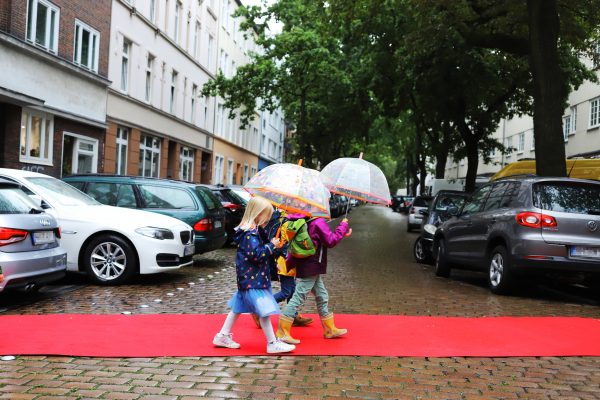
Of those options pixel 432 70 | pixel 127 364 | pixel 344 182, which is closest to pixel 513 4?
pixel 432 70

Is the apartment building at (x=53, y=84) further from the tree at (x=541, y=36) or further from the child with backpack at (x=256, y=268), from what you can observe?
the child with backpack at (x=256, y=268)

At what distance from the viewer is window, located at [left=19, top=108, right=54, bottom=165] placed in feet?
60.0

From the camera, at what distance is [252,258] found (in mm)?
5531

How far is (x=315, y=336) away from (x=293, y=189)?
1.72m

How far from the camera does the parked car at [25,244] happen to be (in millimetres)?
6977

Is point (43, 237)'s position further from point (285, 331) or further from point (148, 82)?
point (148, 82)

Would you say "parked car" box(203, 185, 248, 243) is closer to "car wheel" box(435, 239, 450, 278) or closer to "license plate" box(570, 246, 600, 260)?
"car wheel" box(435, 239, 450, 278)

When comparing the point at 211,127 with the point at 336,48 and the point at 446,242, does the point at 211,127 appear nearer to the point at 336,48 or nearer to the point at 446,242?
the point at 336,48

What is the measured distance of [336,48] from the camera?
33125 millimetres

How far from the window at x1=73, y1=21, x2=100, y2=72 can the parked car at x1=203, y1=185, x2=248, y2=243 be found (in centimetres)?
846

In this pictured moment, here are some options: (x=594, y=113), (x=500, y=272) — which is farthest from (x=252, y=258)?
(x=594, y=113)

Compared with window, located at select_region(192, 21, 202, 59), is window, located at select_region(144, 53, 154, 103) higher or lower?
lower

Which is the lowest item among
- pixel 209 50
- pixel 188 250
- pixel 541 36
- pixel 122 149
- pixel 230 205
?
pixel 188 250

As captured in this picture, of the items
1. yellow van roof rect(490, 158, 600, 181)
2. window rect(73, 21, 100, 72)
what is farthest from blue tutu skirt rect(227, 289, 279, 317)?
window rect(73, 21, 100, 72)
